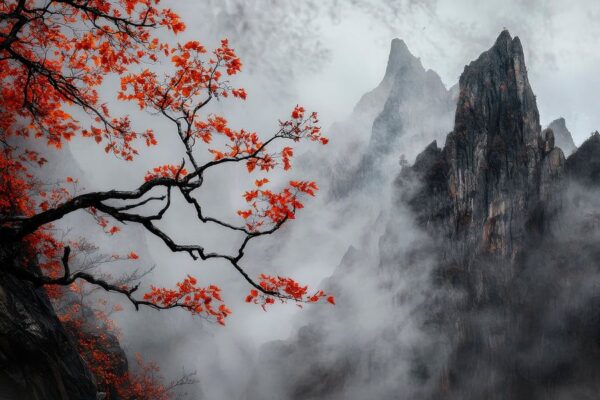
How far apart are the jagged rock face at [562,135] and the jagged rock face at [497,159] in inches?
3118

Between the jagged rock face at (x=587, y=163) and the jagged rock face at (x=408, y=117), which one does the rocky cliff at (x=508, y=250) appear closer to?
the jagged rock face at (x=587, y=163)

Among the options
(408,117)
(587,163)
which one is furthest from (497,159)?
(408,117)

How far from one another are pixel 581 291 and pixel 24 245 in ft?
201

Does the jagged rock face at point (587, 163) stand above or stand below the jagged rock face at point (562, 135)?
below

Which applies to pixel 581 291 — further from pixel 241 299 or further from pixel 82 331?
pixel 241 299

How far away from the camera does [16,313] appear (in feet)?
31.7

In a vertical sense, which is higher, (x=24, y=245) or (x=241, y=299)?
(x=241, y=299)

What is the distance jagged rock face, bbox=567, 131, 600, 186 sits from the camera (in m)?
53.4

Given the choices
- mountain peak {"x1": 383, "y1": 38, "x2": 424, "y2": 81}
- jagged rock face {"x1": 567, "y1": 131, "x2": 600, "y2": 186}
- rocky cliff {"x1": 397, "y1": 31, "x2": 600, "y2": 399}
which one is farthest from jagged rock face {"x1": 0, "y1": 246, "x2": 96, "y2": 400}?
mountain peak {"x1": 383, "y1": 38, "x2": 424, "y2": 81}

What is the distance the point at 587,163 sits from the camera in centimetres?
5462

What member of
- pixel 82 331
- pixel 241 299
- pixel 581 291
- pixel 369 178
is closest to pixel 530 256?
pixel 581 291

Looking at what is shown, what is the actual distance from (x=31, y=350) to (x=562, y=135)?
15581 centimetres

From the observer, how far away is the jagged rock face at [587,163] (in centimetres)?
5344

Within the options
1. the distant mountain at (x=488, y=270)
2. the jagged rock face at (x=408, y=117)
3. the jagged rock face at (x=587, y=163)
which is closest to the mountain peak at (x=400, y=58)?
the jagged rock face at (x=408, y=117)
